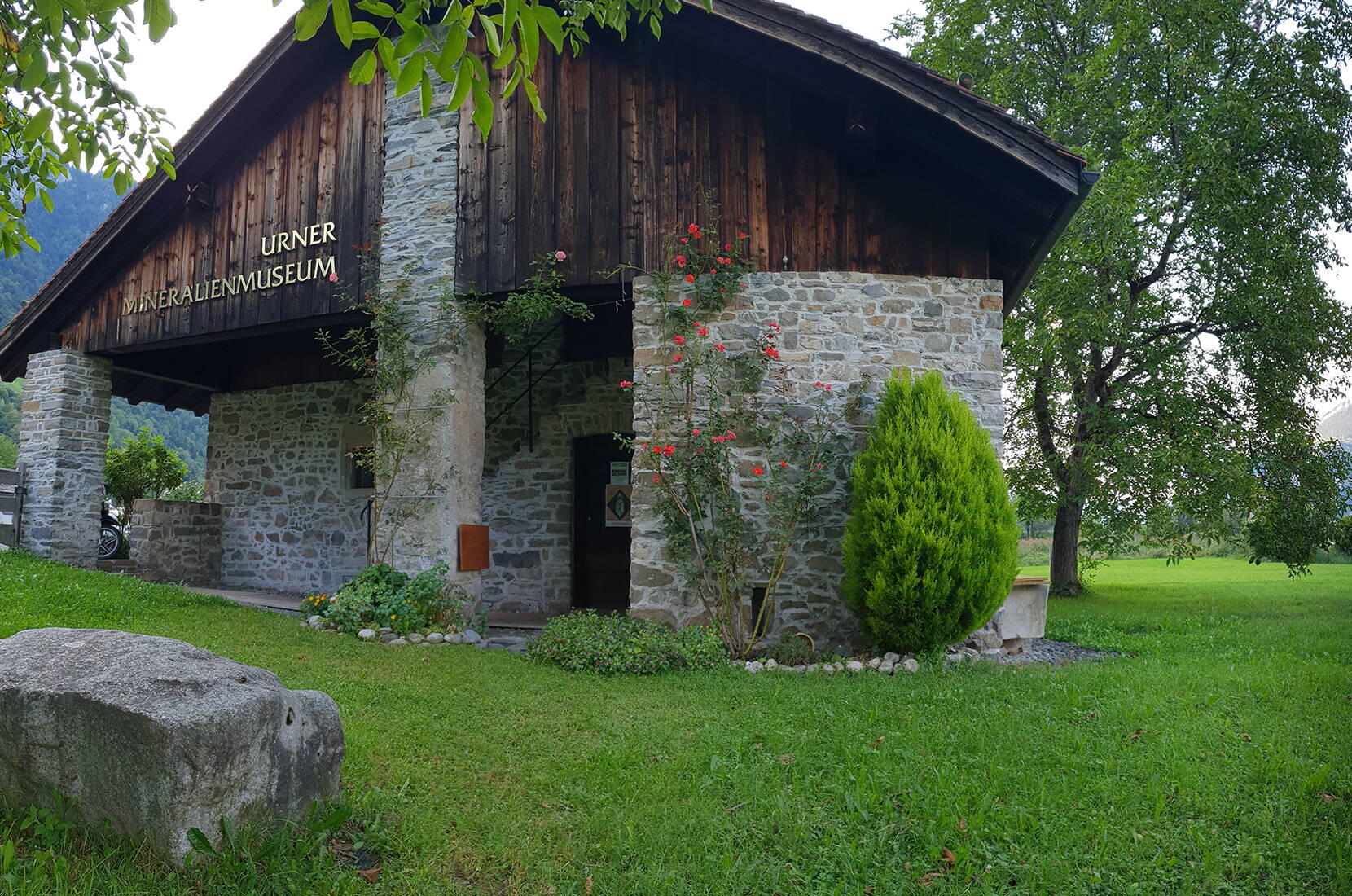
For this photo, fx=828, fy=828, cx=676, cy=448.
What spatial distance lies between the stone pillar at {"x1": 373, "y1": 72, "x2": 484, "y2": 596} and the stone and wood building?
1.1 inches

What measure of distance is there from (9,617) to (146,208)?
17.9 feet

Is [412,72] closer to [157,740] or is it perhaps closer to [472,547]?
[157,740]

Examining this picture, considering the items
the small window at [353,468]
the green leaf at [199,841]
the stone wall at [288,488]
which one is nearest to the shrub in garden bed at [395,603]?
the stone wall at [288,488]

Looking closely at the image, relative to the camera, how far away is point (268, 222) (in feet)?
28.8

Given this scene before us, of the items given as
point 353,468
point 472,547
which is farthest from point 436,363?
point 353,468

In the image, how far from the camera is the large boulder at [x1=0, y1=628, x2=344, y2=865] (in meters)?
2.39

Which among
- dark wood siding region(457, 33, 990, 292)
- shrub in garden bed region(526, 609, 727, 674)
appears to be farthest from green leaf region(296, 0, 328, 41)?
dark wood siding region(457, 33, 990, 292)

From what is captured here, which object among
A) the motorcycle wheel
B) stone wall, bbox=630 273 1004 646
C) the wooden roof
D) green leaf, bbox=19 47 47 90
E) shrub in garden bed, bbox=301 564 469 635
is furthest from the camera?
the motorcycle wheel

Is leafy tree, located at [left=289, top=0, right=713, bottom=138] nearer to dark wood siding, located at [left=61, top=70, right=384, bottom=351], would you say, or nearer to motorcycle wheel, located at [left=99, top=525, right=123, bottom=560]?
dark wood siding, located at [left=61, top=70, right=384, bottom=351]

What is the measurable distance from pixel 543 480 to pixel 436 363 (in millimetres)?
2617

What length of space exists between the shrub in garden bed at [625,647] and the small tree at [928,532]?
1.18m

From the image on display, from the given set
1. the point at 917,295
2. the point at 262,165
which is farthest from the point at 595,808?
the point at 262,165

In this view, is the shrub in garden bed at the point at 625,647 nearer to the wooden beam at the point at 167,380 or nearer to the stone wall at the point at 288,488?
the stone wall at the point at 288,488

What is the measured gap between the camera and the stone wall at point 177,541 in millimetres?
10461
